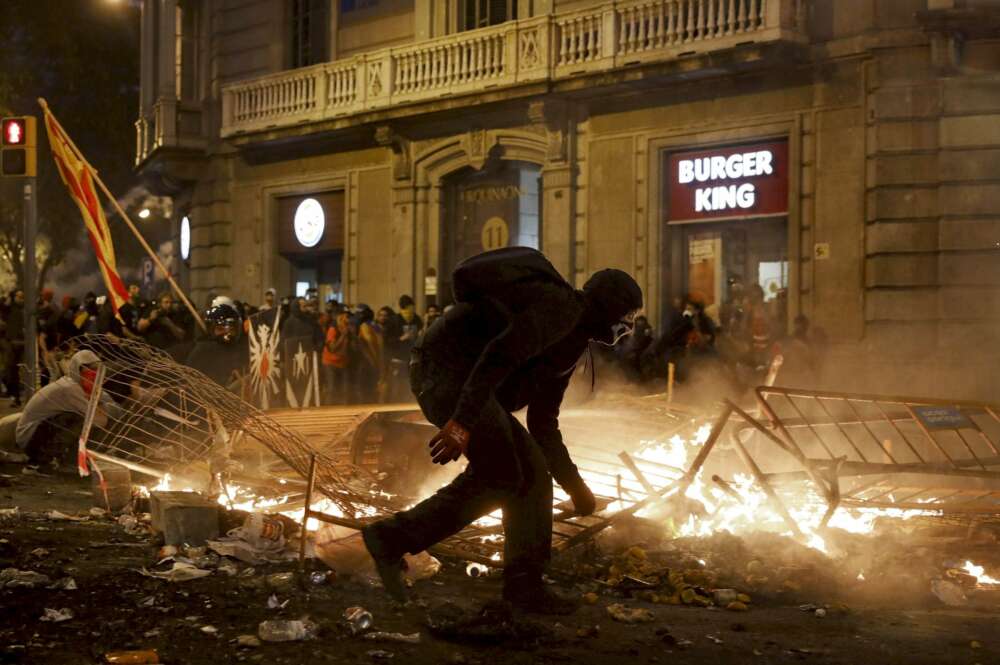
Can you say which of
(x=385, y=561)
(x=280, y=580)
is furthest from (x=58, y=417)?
(x=385, y=561)

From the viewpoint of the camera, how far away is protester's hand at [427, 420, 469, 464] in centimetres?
470

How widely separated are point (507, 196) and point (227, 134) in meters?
6.50

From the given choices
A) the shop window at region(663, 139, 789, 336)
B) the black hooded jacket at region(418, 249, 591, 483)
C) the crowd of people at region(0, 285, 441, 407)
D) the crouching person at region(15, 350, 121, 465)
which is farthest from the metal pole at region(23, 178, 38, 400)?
the shop window at region(663, 139, 789, 336)

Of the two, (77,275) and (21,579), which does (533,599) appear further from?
(77,275)

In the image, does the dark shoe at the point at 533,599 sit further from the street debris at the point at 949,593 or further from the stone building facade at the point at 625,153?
the stone building facade at the point at 625,153

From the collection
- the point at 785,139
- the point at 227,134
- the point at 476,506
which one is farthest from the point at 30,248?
the point at 227,134

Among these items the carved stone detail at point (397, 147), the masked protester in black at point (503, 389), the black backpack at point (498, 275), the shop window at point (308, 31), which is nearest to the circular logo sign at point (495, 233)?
the carved stone detail at point (397, 147)

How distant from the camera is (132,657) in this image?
434 cm

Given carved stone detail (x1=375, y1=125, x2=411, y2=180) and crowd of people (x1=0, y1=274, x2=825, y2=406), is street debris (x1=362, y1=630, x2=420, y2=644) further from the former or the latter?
carved stone detail (x1=375, y1=125, x2=411, y2=180)

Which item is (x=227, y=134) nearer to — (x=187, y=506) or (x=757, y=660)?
(x=187, y=506)

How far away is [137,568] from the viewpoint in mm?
5977

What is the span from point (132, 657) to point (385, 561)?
114 centimetres

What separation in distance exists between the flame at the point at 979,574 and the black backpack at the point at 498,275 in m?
2.72

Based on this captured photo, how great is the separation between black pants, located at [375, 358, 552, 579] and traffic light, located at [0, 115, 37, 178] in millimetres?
9484
